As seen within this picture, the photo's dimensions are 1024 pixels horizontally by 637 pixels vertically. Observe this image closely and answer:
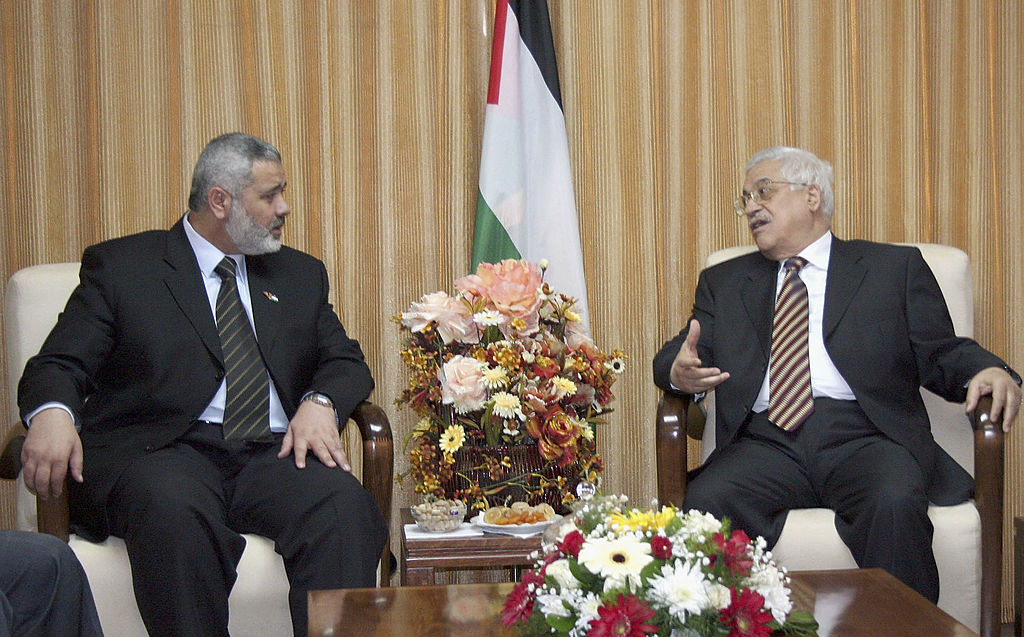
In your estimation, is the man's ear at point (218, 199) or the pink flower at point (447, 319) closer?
the pink flower at point (447, 319)

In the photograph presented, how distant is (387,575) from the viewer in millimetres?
2887

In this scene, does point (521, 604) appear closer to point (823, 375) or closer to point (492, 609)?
point (492, 609)

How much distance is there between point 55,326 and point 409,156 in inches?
53.0

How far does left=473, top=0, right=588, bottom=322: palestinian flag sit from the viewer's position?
3.47 meters

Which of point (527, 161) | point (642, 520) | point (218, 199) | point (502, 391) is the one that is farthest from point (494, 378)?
point (527, 161)

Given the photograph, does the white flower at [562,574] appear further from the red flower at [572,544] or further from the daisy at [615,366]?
the daisy at [615,366]

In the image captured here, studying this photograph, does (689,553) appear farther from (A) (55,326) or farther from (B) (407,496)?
(B) (407,496)

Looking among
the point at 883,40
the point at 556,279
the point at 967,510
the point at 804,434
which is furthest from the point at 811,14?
the point at 967,510

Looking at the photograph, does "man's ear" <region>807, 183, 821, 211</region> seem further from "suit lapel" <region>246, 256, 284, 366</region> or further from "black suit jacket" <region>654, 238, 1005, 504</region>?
"suit lapel" <region>246, 256, 284, 366</region>

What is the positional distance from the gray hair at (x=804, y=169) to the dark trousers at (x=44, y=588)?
7.10 ft

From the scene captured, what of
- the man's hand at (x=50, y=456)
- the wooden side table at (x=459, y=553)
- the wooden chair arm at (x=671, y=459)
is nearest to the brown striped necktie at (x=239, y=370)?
the man's hand at (x=50, y=456)

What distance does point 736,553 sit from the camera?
61.8 inches

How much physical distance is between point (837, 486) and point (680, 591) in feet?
4.45

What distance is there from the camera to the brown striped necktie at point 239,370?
9.05 ft
